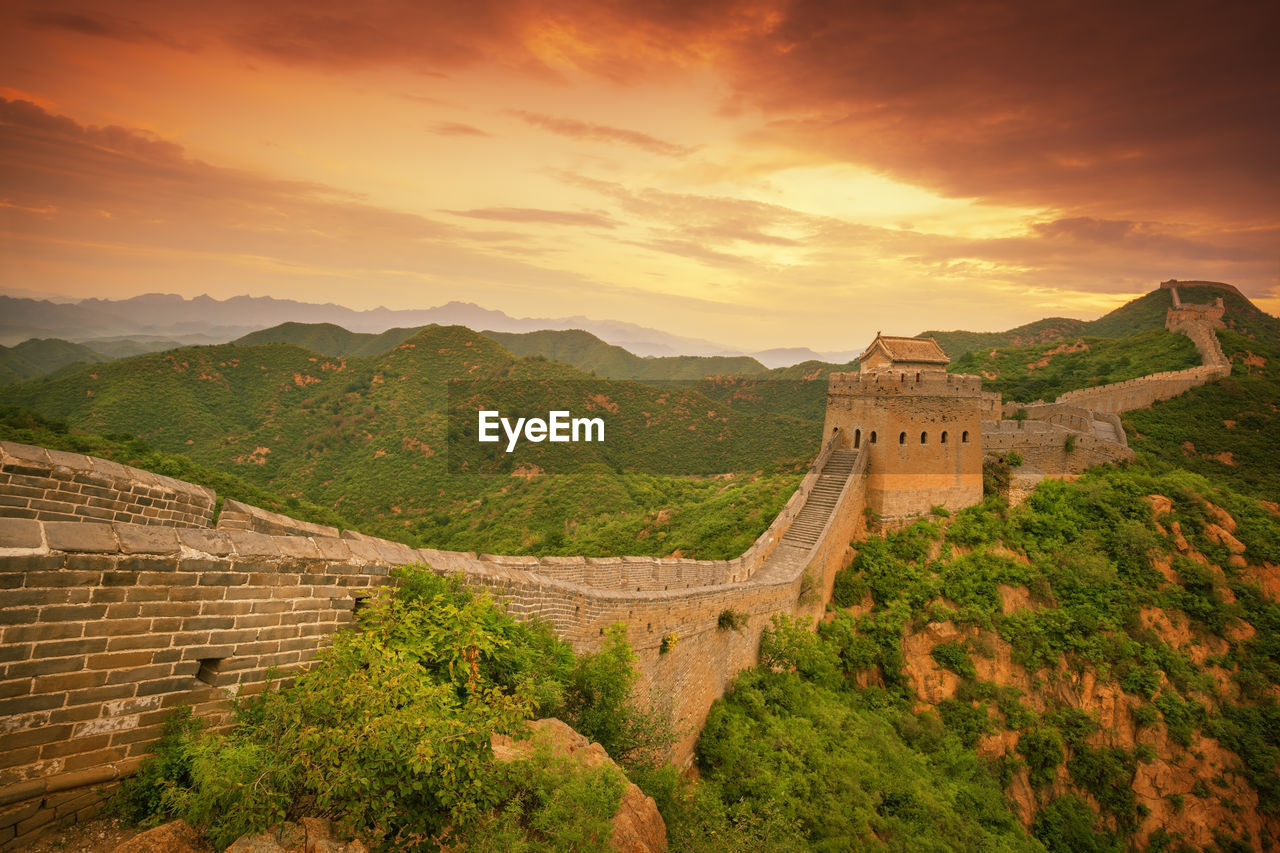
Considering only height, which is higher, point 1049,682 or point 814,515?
point 814,515

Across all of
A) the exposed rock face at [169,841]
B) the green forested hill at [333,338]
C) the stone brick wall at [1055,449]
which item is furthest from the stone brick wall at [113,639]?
the green forested hill at [333,338]

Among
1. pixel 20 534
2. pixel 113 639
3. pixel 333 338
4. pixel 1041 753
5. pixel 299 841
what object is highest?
pixel 333 338

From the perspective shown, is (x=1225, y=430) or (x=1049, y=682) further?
(x=1225, y=430)

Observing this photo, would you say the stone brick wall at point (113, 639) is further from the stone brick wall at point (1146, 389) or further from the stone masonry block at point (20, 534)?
the stone brick wall at point (1146, 389)

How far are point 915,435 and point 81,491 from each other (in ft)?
69.0

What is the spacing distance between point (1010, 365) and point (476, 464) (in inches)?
1553

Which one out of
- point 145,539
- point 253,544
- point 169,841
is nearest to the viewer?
point 169,841

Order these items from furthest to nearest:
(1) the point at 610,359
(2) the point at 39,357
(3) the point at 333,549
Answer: (1) the point at 610,359, (2) the point at 39,357, (3) the point at 333,549

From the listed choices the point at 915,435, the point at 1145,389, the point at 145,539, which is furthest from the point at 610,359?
the point at 145,539

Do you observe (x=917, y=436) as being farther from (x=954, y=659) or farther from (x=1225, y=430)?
(x=1225, y=430)

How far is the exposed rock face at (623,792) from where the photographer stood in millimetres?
6316

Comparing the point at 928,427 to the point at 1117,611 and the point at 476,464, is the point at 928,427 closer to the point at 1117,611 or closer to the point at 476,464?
the point at 1117,611

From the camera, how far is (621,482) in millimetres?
39438

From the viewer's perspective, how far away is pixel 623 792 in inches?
257
